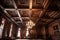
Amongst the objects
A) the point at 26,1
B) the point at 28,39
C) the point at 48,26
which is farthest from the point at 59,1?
the point at 28,39

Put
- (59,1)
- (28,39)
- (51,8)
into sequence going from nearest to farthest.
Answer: (59,1) < (51,8) < (28,39)

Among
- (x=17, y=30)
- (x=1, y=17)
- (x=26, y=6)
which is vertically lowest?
(x=17, y=30)

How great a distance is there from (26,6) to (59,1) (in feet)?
4.65

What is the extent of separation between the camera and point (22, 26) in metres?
7.06

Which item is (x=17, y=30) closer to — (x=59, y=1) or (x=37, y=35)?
(x=37, y=35)

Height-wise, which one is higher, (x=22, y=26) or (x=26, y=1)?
(x=26, y=1)

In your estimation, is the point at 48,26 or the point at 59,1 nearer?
the point at 59,1

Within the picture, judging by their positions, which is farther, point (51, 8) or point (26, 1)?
point (51, 8)

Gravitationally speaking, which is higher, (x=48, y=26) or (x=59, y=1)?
(x=59, y=1)

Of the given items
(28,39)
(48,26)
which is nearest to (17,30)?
(28,39)

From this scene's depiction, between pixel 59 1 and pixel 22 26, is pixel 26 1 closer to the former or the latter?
pixel 59 1

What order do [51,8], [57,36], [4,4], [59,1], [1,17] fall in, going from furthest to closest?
[57,36]
[1,17]
[51,8]
[4,4]
[59,1]

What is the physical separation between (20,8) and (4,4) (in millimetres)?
723

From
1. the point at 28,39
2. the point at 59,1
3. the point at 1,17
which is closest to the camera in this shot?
the point at 59,1
